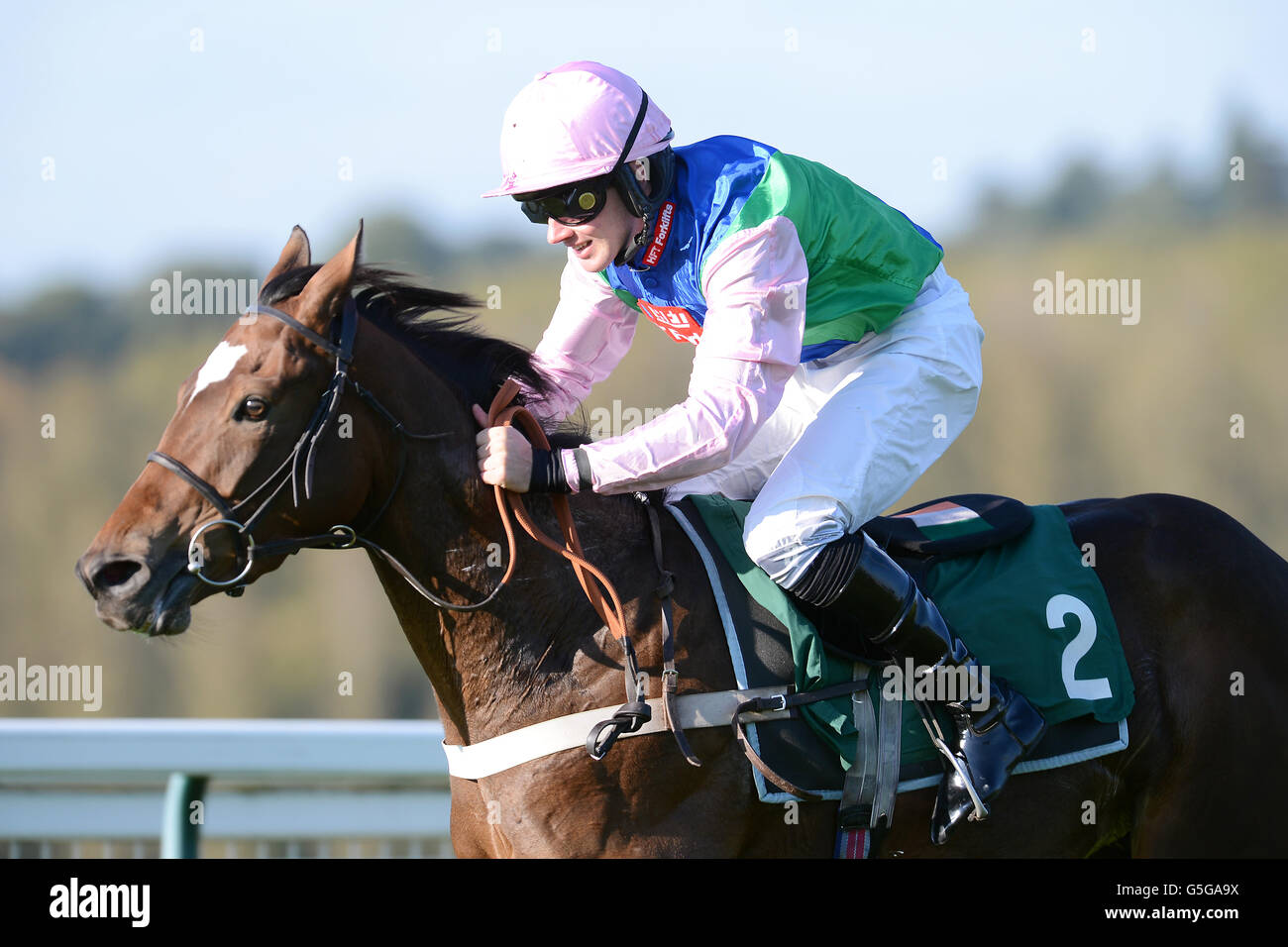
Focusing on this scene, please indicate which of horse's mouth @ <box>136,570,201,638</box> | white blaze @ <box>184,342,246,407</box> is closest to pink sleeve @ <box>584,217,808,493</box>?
white blaze @ <box>184,342,246,407</box>

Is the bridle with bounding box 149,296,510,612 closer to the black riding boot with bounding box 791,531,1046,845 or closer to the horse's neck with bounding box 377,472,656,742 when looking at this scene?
the horse's neck with bounding box 377,472,656,742

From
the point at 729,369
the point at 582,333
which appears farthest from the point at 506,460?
the point at 582,333

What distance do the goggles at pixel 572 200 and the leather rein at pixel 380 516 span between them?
43cm

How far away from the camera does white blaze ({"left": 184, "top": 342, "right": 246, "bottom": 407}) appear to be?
8.96 ft

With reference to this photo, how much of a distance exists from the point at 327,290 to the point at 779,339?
103cm

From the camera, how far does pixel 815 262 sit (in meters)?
3.14

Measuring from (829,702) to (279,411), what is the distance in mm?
1427

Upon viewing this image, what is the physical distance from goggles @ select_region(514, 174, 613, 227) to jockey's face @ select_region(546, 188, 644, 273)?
2 cm

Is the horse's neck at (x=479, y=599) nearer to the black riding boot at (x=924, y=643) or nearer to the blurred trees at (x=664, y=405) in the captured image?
the black riding boot at (x=924, y=643)

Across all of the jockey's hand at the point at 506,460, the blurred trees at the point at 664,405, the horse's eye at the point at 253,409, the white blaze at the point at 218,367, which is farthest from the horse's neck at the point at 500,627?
the blurred trees at the point at 664,405

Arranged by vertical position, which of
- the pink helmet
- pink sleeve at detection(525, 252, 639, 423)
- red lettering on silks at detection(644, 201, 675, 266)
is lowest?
pink sleeve at detection(525, 252, 639, 423)

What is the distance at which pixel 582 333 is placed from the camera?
11.9 feet

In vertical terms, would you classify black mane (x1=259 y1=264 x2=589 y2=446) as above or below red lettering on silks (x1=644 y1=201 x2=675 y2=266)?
below

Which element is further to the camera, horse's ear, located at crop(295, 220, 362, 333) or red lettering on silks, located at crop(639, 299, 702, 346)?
red lettering on silks, located at crop(639, 299, 702, 346)
